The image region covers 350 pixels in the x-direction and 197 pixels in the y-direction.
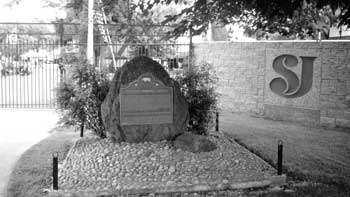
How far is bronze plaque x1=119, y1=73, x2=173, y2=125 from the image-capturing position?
23.1 feet

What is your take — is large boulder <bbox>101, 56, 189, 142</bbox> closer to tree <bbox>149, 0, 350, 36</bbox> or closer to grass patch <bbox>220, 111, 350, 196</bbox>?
tree <bbox>149, 0, 350, 36</bbox>

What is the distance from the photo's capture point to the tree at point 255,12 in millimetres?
5707

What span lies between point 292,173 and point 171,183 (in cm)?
194

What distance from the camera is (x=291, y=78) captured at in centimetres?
1121

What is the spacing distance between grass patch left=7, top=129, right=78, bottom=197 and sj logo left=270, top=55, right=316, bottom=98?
5503 mm

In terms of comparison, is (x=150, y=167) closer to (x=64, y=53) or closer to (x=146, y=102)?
(x=146, y=102)

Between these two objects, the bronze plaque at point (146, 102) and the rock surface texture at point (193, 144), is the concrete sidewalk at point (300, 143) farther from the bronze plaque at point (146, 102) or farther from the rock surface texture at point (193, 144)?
the bronze plaque at point (146, 102)

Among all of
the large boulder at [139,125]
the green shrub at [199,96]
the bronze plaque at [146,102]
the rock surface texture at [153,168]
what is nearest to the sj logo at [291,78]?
the green shrub at [199,96]

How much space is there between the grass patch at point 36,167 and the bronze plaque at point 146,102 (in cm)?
138

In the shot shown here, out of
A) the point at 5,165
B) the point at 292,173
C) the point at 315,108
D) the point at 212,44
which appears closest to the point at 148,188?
the point at 292,173

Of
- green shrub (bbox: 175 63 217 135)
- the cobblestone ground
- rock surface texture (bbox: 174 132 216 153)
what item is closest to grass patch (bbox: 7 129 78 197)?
the cobblestone ground

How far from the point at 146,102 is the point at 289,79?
17.7 feet

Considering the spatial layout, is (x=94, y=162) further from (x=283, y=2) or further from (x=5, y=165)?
(x=283, y=2)

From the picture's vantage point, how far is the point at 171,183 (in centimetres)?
568
